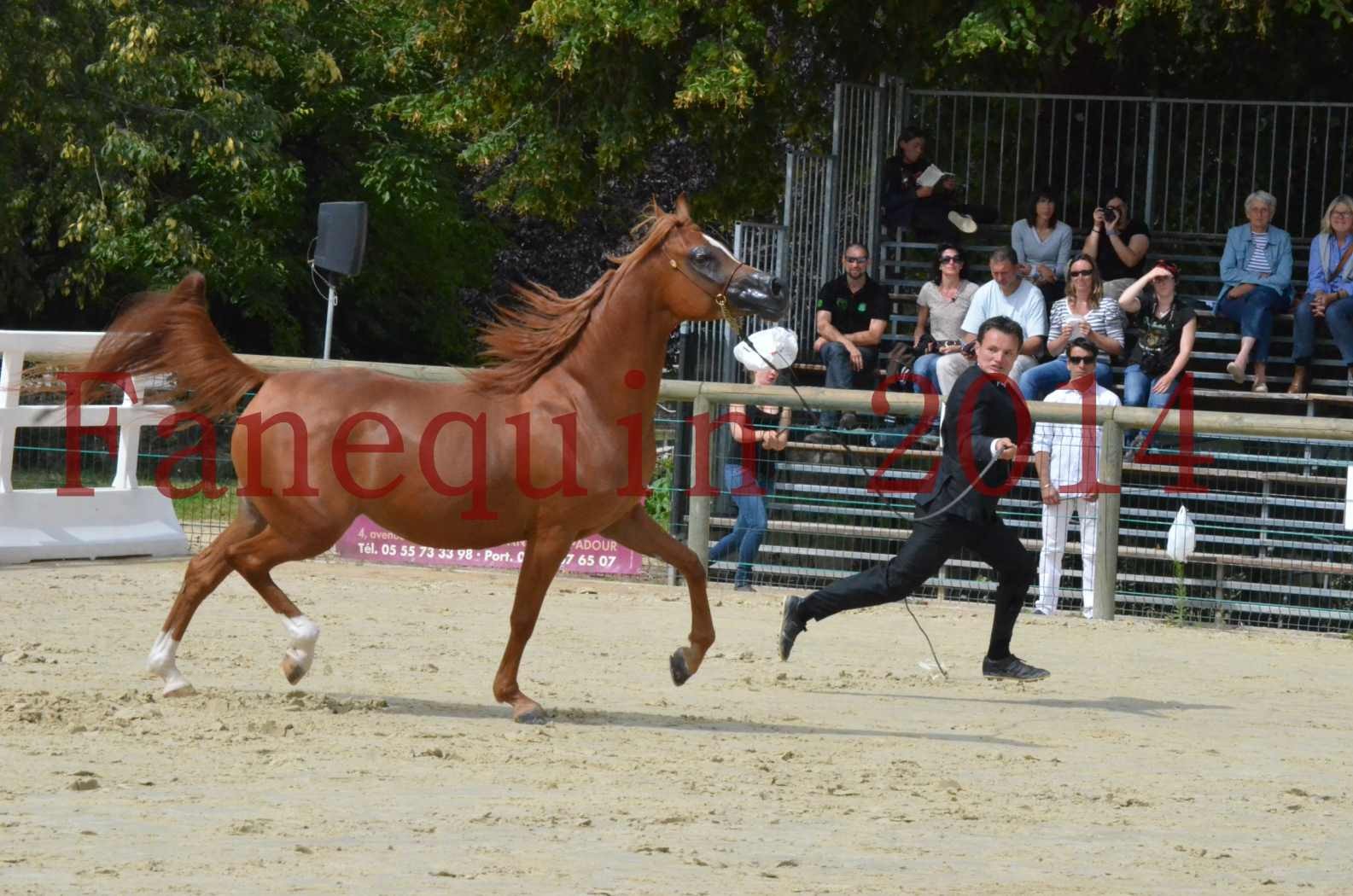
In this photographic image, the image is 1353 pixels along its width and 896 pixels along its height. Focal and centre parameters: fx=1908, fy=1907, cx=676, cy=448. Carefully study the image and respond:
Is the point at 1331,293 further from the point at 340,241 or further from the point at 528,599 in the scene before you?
the point at 528,599

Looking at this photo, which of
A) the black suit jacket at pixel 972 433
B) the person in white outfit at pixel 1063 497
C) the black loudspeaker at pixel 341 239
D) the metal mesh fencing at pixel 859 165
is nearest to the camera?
the black suit jacket at pixel 972 433

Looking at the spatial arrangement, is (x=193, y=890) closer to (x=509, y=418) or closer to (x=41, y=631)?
(x=509, y=418)

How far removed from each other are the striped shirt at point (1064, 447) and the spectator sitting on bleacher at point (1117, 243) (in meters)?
3.14

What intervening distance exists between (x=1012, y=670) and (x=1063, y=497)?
2.74m

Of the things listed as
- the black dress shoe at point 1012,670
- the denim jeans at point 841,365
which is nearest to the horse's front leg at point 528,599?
the black dress shoe at point 1012,670

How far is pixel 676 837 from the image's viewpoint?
5797mm

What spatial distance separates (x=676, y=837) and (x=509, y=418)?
8.18 feet

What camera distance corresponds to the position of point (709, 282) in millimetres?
7742

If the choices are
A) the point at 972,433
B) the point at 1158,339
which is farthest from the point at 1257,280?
the point at 972,433

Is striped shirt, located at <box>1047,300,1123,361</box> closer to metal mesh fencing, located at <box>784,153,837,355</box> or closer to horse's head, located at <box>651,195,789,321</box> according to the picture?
metal mesh fencing, located at <box>784,153,837,355</box>

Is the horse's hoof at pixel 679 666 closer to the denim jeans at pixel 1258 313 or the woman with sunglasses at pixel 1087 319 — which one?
the woman with sunglasses at pixel 1087 319

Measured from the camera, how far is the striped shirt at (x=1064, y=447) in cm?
1173

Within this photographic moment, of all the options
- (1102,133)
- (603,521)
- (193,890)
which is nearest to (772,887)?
(193,890)

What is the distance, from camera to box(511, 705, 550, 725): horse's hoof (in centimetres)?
764
